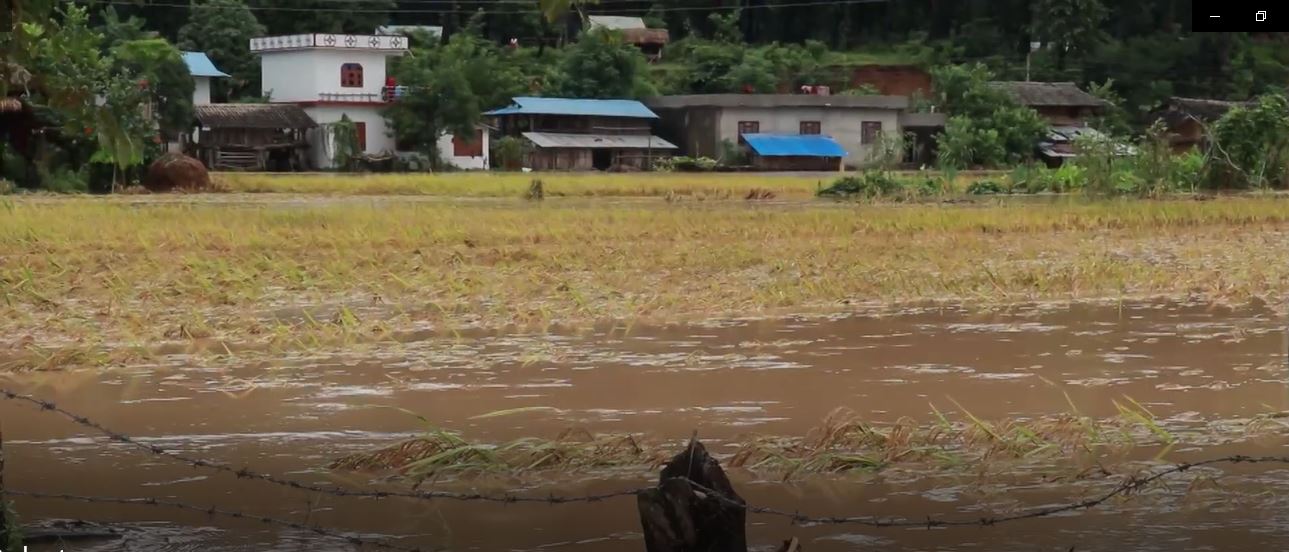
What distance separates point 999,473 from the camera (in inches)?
207

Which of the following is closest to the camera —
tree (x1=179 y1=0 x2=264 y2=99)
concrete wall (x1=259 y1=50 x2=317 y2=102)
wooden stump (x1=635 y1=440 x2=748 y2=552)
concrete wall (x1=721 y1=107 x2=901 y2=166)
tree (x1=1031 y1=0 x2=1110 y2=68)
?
wooden stump (x1=635 y1=440 x2=748 y2=552)

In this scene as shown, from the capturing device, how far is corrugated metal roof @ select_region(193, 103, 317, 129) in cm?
3566

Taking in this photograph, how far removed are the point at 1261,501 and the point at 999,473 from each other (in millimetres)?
833

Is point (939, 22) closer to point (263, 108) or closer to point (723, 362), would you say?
point (263, 108)

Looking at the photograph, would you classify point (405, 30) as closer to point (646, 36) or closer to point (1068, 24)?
point (646, 36)

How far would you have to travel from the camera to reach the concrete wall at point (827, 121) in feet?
132

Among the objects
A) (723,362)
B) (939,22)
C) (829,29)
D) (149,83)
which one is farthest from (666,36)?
(723,362)

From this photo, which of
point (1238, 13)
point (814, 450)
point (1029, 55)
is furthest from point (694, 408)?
point (1029, 55)

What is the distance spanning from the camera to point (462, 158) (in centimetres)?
3812

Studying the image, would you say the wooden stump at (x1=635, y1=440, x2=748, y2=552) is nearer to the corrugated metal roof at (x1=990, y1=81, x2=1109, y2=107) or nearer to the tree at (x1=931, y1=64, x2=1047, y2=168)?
the tree at (x1=931, y1=64, x2=1047, y2=168)

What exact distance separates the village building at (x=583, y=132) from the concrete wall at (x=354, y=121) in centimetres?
282

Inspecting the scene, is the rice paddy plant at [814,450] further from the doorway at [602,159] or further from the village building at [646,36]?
the village building at [646,36]

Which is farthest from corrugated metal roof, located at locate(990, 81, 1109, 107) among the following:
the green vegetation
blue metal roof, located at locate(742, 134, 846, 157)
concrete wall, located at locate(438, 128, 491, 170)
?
the green vegetation

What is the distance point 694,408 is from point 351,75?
33356 mm
